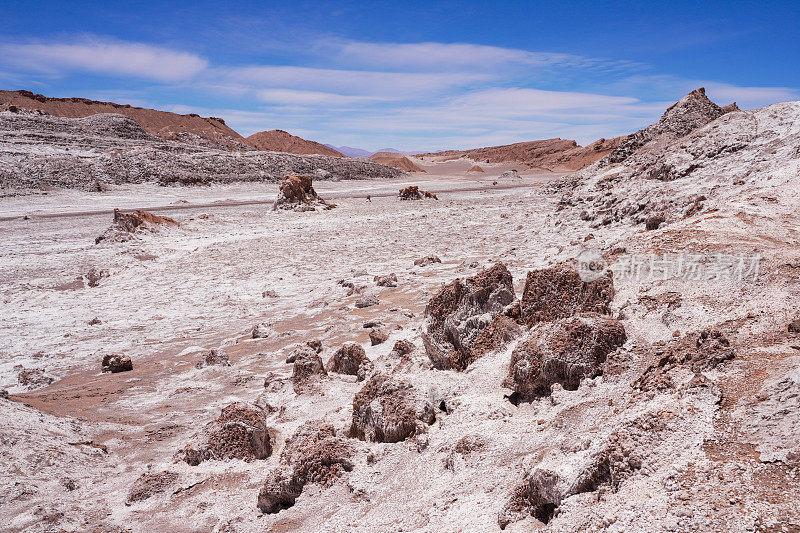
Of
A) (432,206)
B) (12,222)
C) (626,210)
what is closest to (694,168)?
(626,210)

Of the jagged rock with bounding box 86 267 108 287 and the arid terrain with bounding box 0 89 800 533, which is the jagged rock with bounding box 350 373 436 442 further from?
the jagged rock with bounding box 86 267 108 287

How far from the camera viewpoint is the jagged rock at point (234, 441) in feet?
12.7

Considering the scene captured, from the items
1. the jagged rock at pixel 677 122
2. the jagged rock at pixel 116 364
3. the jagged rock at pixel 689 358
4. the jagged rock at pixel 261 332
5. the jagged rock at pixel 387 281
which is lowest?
the jagged rock at pixel 116 364

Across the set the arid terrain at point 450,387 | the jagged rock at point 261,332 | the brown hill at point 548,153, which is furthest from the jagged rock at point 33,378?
the brown hill at point 548,153

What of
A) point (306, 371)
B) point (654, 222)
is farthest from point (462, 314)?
point (654, 222)

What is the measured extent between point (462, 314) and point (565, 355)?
1282mm

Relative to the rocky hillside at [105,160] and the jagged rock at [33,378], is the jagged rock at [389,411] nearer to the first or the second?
the jagged rock at [33,378]

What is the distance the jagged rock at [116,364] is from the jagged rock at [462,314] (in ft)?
12.7

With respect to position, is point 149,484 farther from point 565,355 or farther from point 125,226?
point 125,226

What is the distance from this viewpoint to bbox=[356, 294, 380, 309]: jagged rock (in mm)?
7484

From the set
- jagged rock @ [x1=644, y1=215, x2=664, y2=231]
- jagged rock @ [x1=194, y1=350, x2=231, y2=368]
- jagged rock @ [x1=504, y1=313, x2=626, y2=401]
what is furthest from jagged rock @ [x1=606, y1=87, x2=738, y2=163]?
jagged rock @ [x1=194, y1=350, x2=231, y2=368]

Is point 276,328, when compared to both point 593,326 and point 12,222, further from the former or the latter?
point 12,222

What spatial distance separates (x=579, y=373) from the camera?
11.0 feet

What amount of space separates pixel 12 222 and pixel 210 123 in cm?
6913
